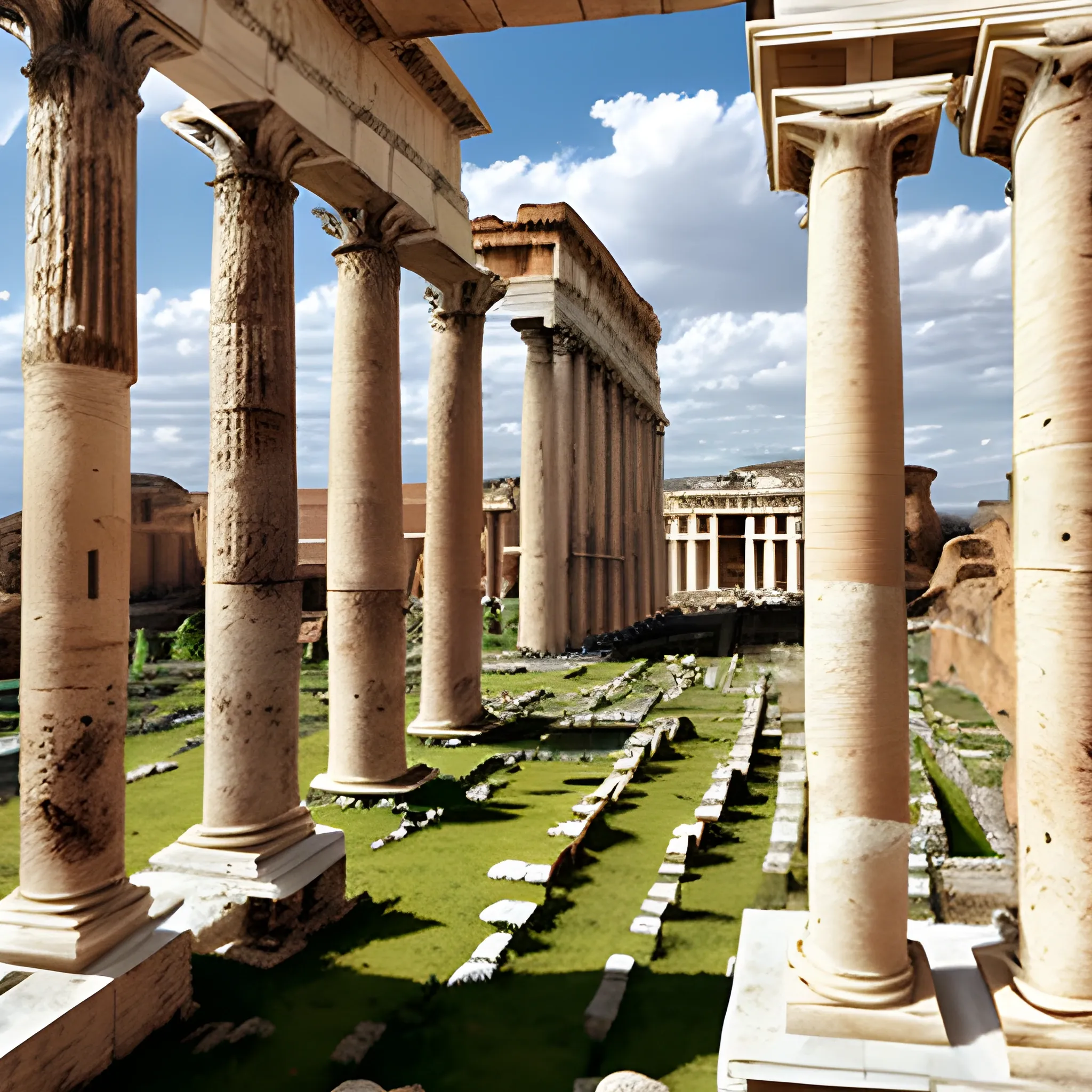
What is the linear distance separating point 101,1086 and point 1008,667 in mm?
11844

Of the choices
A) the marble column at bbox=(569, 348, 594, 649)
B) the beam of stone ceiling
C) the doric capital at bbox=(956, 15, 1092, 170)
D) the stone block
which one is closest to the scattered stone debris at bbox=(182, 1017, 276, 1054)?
the stone block

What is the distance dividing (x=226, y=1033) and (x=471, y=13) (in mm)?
10593

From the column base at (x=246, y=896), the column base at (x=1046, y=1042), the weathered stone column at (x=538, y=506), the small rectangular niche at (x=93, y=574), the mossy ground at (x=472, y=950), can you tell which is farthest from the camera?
the weathered stone column at (x=538, y=506)

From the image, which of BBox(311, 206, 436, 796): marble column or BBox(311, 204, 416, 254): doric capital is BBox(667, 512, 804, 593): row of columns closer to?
BBox(311, 206, 436, 796): marble column

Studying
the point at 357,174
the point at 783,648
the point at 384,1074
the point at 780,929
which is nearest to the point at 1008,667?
the point at 780,929

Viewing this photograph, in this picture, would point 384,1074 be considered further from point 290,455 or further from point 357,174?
point 357,174

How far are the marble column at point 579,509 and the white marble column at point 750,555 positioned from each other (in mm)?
35259

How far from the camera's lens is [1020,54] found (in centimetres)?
625

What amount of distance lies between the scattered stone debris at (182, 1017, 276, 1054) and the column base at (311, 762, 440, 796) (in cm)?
569

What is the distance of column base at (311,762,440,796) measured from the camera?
13617 millimetres

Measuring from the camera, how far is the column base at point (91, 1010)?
632cm

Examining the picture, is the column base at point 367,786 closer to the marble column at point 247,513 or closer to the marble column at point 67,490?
the marble column at point 247,513

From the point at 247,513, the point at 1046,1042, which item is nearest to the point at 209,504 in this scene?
the point at 247,513

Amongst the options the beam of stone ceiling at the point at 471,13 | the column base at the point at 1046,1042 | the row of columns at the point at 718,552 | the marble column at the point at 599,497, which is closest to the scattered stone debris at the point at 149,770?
the beam of stone ceiling at the point at 471,13
